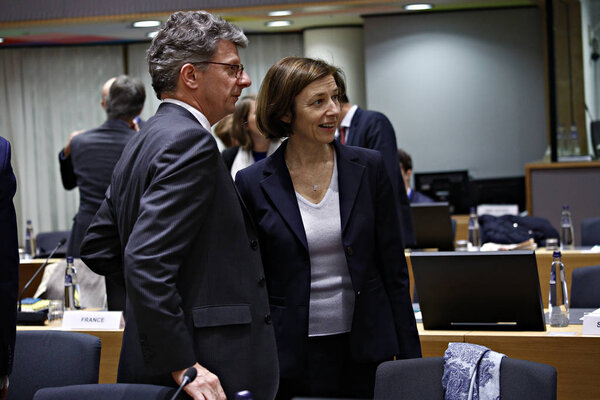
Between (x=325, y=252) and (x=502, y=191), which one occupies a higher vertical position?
(x=325, y=252)

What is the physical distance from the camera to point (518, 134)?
863cm

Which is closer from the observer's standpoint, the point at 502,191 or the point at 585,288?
the point at 585,288

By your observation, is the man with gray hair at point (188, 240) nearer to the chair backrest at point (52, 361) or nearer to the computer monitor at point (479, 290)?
the chair backrest at point (52, 361)

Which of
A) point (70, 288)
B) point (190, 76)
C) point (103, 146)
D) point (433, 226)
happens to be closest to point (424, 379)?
point (190, 76)

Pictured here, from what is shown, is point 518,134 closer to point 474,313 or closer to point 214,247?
point 474,313

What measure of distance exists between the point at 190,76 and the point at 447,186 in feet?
19.4

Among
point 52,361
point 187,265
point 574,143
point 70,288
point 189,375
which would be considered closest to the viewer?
point 189,375

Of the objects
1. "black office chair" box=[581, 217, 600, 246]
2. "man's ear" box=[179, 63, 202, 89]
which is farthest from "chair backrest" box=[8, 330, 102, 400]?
"black office chair" box=[581, 217, 600, 246]

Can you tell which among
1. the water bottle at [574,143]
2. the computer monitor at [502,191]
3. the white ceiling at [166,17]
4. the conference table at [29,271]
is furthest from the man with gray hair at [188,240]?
the computer monitor at [502,191]

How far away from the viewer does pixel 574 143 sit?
7184mm

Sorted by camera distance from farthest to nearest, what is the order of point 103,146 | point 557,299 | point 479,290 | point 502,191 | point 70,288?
point 502,191, point 103,146, point 70,288, point 557,299, point 479,290

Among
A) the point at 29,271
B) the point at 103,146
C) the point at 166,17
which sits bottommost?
the point at 29,271

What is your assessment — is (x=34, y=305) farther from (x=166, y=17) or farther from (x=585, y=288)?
(x=166, y=17)

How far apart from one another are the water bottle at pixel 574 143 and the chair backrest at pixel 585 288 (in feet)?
12.9
